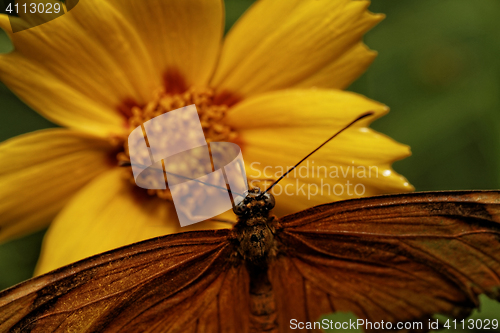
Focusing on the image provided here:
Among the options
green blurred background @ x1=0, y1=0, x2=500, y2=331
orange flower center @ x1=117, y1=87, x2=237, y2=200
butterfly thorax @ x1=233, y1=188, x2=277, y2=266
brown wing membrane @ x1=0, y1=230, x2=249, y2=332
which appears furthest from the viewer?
green blurred background @ x1=0, y1=0, x2=500, y2=331

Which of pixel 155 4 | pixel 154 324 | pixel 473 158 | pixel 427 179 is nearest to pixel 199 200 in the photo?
pixel 154 324

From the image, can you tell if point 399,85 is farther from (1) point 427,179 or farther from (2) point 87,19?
(2) point 87,19

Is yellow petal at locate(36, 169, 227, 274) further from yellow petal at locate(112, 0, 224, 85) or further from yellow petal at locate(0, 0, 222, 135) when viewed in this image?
yellow petal at locate(112, 0, 224, 85)

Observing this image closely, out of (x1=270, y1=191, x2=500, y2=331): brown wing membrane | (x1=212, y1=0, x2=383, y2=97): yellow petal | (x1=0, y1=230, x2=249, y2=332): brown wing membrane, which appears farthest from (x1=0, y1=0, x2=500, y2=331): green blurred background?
(x1=0, y1=230, x2=249, y2=332): brown wing membrane

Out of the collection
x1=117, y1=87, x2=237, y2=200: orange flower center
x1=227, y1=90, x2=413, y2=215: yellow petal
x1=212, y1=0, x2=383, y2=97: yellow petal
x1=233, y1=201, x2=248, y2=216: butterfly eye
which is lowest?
x1=233, y1=201, x2=248, y2=216: butterfly eye

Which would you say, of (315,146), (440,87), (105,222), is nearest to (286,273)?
(315,146)

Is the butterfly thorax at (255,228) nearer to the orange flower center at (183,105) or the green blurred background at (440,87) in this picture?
the orange flower center at (183,105)
